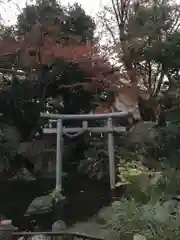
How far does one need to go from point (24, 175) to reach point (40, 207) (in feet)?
10.3

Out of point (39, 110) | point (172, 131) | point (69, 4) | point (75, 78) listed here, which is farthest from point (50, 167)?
point (69, 4)

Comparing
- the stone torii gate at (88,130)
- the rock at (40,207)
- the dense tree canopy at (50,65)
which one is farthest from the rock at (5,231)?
the dense tree canopy at (50,65)

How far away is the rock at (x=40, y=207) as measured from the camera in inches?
294

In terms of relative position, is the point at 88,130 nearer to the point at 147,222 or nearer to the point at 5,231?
the point at 5,231

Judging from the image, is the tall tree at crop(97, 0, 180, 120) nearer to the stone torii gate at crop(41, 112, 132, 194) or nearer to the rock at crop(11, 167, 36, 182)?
the stone torii gate at crop(41, 112, 132, 194)

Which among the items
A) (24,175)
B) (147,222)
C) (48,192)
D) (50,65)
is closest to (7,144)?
(24,175)

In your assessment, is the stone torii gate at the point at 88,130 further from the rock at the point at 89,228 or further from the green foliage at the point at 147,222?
the green foliage at the point at 147,222

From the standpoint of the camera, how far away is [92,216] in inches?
289

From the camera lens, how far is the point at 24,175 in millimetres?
10539

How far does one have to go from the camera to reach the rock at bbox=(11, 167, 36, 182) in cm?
1047

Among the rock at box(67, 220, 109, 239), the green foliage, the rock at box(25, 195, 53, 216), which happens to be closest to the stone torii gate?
the rock at box(25, 195, 53, 216)

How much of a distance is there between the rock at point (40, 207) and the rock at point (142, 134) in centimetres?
298

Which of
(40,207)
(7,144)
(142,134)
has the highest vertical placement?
(142,134)

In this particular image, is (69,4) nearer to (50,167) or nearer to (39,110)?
(39,110)
